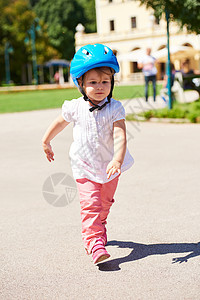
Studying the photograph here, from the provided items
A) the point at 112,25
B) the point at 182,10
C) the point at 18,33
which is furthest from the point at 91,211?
the point at 112,25

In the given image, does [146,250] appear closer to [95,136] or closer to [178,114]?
[95,136]

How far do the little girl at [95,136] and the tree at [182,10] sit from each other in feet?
34.7

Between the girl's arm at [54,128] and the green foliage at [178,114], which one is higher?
the girl's arm at [54,128]

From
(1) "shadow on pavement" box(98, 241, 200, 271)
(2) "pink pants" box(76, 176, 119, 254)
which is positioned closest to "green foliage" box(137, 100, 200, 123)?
(1) "shadow on pavement" box(98, 241, 200, 271)

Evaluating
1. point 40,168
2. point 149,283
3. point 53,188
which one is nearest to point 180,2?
point 40,168

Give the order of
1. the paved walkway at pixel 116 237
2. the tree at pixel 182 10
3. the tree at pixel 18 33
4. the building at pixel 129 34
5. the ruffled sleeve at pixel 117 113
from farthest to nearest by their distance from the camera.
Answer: the tree at pixel 18 33 → the building at pixel 129 34 → the tree at pixel 182 10 → the ruffled sleeve at pixel 117 113 → the paved walkway at pixel 116 237

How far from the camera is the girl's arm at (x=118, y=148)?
350 cm

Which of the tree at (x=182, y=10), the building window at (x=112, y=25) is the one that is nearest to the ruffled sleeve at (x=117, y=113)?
the tree at (x=182, y=10)

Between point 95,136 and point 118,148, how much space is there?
214mm

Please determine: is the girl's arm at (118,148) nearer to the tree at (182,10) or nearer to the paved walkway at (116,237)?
the paved walkway at (116,237)

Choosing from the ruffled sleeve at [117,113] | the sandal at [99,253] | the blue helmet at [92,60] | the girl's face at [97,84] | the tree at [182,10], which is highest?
the tree at [182,10]

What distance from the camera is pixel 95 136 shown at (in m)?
3.73

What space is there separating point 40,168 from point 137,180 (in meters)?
1.68

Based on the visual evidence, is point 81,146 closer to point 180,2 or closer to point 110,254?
→ point 110,254
